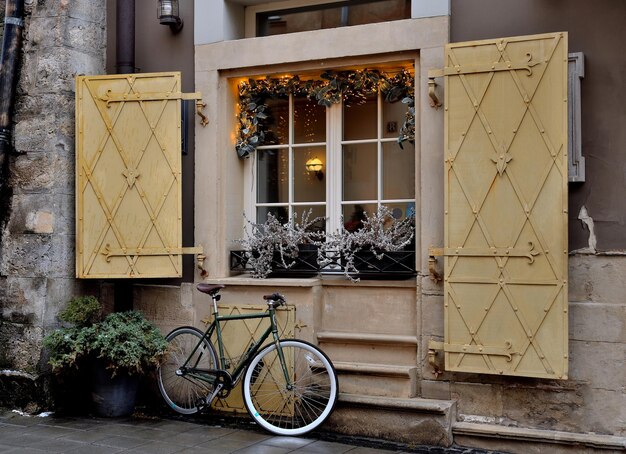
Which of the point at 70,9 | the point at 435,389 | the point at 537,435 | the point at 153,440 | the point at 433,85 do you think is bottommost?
the point at 153,440

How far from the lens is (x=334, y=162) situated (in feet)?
24.0

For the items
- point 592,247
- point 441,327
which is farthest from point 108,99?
point 592,247

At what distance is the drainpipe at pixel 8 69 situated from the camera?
24.7 ft

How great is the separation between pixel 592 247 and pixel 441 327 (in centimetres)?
127

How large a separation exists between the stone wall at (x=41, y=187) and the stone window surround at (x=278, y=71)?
1175 millimetres

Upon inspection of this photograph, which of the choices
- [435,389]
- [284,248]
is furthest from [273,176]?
[435,389]

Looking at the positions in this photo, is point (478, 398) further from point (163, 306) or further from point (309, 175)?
point (163, 306)

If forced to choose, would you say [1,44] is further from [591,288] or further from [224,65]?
[591,288]

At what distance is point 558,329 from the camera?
589cm

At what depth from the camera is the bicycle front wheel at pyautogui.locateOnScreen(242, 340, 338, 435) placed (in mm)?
6484

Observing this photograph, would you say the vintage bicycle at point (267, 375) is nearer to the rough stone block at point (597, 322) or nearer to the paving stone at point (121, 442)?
the paving stone at point (121, 442)

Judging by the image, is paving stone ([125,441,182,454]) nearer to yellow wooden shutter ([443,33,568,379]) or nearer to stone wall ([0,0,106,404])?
stone wall ([0,0,106,404])

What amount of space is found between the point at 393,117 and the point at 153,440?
3.25 meters

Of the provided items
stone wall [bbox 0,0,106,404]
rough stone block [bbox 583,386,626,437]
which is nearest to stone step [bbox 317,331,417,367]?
rough stone block [bbox 583,386,626,437]
